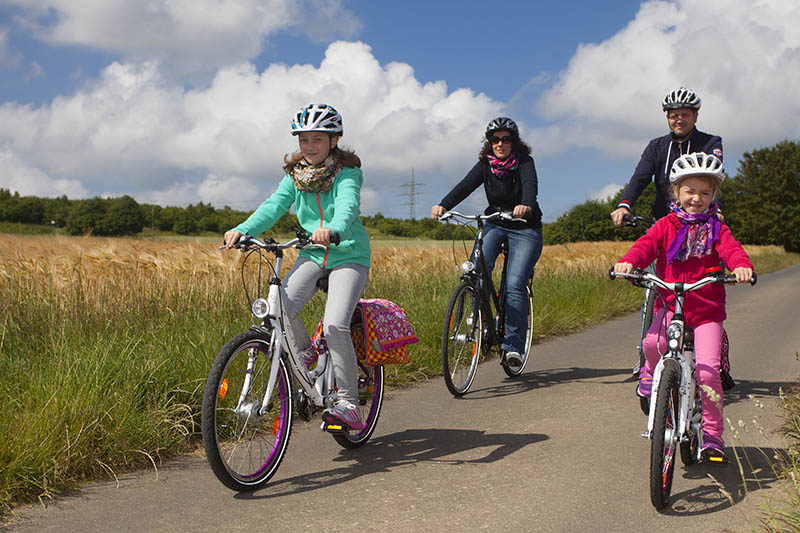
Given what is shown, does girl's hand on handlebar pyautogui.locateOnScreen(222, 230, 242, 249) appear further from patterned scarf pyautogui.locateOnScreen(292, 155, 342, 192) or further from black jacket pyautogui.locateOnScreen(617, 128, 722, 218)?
black jacket pyautogui.locateOnScreen(617, 128, 722, 218)

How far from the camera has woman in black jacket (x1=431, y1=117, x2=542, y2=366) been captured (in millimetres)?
6816

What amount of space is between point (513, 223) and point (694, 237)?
2.84 metres

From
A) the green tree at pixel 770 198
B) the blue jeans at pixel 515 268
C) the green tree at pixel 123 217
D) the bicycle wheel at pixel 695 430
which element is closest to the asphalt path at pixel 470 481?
the bicycle wheel at pixel 695 430

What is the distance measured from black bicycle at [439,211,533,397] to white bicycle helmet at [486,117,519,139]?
825mm

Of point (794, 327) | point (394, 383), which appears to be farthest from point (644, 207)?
point (394, 383)

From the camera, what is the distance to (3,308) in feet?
21.4

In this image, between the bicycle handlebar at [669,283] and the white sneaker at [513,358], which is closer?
the bicycle handlebar at [669,283]

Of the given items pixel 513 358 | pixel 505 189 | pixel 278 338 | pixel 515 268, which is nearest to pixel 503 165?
pixel 505 189

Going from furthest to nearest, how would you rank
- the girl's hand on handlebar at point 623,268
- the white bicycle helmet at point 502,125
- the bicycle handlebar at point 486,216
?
the white bicycle helmet at point 502,125, the bicycle handlebar at point 486,216, the girl's hand on handlebar at point 623,268

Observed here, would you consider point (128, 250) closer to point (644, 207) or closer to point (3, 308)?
point (3, 308)

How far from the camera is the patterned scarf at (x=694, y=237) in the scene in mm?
4121

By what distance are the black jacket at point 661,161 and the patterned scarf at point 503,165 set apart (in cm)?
106

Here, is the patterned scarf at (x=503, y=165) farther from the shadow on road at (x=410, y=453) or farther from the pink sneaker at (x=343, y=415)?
the pink sneaker at (x=343, y=415)

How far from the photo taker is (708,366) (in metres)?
3.94
